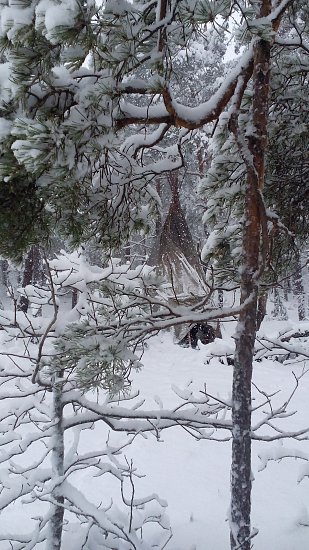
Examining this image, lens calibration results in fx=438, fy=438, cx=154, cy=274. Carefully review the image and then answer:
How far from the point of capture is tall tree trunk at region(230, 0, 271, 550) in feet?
11.1

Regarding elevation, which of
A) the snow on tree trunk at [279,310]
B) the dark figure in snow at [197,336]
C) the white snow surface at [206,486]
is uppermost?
the snow on tree trunk at [279,310]

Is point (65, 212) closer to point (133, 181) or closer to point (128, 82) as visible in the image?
point (133, 181)

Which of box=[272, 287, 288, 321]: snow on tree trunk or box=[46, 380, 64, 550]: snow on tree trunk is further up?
box=[272, 287, 288, 321]: snow on tree trunk

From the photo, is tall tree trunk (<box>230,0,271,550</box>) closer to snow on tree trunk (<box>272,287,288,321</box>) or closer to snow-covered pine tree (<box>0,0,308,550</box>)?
snow-covered pine tree (<box>0,0,308,550</box>)

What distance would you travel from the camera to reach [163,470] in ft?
24.0

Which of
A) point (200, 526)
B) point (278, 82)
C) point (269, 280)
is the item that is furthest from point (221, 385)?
point (278, 82)

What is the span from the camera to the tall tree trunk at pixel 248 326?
3.39 m

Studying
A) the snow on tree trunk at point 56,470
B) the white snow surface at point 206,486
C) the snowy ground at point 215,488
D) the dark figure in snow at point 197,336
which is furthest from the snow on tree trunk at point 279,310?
the snow on tree trunk at point 56,470

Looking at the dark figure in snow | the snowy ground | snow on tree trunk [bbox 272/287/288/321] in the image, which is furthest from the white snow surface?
snow on tree trunk [bbox 272/287/288/321]

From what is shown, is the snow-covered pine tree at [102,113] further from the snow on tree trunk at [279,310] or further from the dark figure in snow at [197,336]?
the snow on tree trunk at [279,310]

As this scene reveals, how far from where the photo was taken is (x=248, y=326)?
3.46m

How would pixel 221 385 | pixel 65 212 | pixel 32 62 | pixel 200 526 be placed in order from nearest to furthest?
pixel 32 62 < pixel 65 212 < pixel 200 526 < pixel 221 385

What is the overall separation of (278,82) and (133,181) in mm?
1921

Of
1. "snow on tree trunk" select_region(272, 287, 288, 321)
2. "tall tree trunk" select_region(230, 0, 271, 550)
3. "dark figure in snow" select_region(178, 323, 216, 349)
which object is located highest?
"snow on tree trunk" select_region(272, 287, 288, 321)
